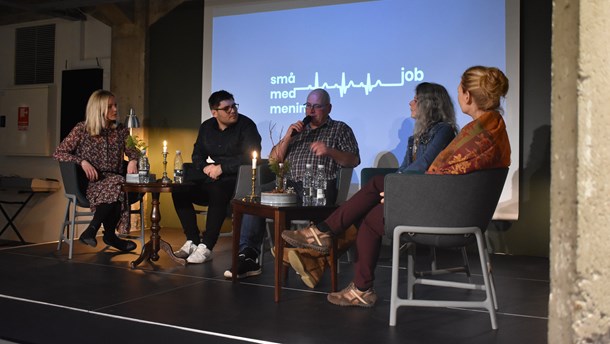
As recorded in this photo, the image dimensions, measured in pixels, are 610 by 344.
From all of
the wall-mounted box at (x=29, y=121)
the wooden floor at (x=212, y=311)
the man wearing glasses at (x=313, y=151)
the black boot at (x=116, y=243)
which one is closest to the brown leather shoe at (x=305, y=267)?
the wooden floor at (x=212, y=311)

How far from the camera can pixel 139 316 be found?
2639 millimetres

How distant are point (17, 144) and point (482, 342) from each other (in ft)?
22.1

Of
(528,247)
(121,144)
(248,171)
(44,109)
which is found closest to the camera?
(248,171)

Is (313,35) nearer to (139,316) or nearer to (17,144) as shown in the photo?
(139,316)

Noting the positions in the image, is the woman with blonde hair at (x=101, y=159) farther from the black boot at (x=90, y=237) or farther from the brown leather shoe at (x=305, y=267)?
the brown leather shoe at (x=305, y=267)

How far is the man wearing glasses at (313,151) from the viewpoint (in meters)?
3.73

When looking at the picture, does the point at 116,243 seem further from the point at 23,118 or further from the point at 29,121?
the point at 23,118

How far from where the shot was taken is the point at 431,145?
2.93 m

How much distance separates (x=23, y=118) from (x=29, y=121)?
13cm

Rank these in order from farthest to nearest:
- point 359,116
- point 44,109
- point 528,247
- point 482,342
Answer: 1. point 44,109
2. point 359,116
3. point 528,247
4. point 482,342

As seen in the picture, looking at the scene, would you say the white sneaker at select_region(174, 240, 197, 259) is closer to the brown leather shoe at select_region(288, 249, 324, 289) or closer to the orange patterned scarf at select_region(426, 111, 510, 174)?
the brown leather shoe at select_region(288, 249, 324, 289)

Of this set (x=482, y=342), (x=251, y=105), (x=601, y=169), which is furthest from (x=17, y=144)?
(x=601, y=169)

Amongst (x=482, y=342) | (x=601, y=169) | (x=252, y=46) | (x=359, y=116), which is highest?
(x=252, y=46)

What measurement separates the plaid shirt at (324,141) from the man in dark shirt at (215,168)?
0.33 meters
